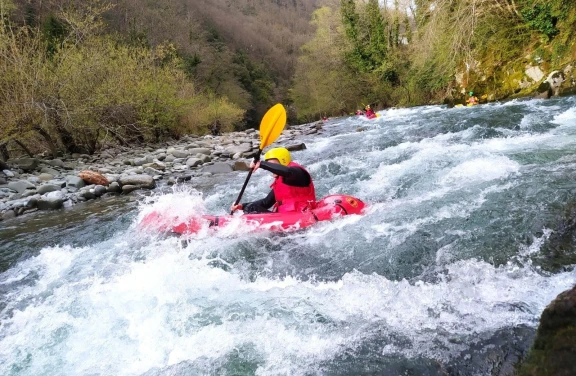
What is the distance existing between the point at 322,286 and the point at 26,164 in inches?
395

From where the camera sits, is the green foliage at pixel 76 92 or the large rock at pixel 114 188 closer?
the large rock at pixel 114 188

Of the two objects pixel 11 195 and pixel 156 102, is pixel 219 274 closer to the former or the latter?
pixel 11 195

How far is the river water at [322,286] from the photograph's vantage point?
2.30m

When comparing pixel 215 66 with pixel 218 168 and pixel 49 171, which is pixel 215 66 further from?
pixel 218 168

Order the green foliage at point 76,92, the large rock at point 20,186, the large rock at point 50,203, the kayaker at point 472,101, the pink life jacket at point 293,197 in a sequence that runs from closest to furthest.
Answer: the pink life jacket at point 293,197, the large rock at point 50,203, the large rock at point 20,186, the green foliage at point 76,92, the kayaker at point 472,101

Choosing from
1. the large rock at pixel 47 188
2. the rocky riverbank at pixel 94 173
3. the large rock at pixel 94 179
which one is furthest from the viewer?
the large rock at pixel 94 179

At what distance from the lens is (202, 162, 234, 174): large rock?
32.2ft

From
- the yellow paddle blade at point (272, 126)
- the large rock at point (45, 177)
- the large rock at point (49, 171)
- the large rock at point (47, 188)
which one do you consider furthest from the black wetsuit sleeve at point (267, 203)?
the large rock at point (49, 171)

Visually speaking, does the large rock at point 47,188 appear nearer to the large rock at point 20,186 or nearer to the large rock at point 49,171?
the large rock at point 20,186

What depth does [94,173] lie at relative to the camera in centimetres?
898

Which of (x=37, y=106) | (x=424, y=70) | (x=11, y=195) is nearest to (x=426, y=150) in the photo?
(x=11, y=195)

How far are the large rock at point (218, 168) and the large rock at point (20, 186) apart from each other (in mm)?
3774

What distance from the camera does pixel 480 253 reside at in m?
3.22

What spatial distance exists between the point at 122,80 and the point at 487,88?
41.7 feet
